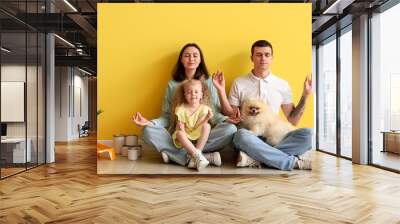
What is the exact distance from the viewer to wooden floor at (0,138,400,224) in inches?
82.3

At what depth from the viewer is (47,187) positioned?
10.1 ft

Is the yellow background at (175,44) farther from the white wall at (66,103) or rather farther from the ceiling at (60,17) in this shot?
the white wall at (66,103)

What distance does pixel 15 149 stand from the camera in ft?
13.5

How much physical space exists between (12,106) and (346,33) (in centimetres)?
462

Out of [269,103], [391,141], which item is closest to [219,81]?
[269,103]

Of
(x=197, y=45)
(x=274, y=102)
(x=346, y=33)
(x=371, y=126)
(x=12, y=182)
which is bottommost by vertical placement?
(x=12, y=182)

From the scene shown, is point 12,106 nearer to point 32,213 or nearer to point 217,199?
point 32,213

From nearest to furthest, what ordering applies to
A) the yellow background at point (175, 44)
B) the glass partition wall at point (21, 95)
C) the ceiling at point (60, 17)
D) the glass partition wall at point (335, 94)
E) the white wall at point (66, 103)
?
the glass partition wall at point (21, 95) → the ceiling at point (60, 17) → the yellow background at point (175, 44) → the glass partition wall at point (335, 94) → the white wall at point (66, 103)

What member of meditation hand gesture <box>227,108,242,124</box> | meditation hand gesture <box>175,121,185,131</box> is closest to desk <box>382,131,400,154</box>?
meditation hand gesture <box>227,108,242,124</box>

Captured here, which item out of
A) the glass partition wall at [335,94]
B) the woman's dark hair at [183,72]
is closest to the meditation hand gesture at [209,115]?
the woman's dark hair at [183,72]

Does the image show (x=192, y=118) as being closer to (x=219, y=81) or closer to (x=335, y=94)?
(x=219, y=81)

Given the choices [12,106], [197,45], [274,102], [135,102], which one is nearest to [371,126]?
[274,102]

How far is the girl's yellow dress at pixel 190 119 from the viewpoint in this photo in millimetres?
3609

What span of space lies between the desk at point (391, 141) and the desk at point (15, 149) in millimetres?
4340
